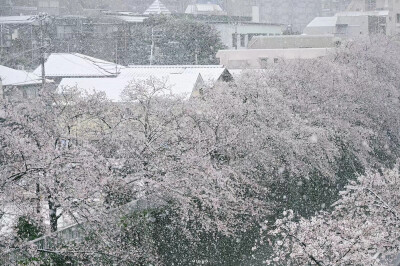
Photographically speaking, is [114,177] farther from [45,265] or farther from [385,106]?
[385,106]

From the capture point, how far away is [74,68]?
27.7m

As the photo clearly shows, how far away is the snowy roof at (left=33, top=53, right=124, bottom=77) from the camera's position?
2617cm

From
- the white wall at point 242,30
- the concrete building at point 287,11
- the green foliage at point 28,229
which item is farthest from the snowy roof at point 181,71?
the concrete building at point 287,11

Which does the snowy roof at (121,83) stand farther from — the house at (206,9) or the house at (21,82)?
the house at (206,9)

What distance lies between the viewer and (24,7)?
1903 inches

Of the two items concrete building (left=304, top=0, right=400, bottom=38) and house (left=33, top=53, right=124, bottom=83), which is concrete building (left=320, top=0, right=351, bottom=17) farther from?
house (left=33, top=53, right=124, bottom=83)

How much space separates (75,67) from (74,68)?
0.50 feet

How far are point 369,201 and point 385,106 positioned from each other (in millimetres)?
13765

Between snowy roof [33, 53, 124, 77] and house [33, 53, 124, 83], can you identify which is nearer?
house [33, 53, 124, 83]

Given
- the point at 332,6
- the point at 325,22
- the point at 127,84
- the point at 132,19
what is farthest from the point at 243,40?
the point at 332,6

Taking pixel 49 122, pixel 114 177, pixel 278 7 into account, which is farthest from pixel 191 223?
pixel 278 7

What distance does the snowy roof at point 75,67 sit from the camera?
1031 inches

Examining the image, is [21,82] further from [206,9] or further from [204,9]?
[206,9]

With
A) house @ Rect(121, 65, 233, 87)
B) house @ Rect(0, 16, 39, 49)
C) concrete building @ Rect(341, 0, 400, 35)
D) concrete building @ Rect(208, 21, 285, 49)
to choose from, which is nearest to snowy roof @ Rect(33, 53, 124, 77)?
house @ Rect(121, 65, 233, 87)
